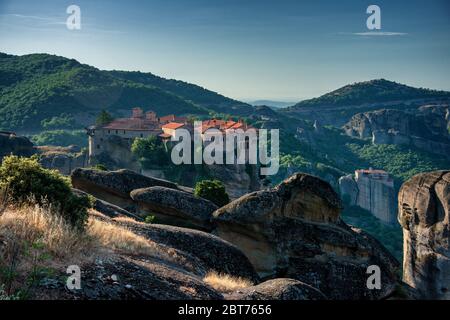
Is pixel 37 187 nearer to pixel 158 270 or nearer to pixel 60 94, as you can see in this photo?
pixel 158 270

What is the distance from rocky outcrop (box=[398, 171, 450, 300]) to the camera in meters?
25.5

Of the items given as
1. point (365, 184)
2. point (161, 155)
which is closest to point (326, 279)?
point (161, 155)

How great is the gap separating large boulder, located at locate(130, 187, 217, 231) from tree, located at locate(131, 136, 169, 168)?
2099 inches

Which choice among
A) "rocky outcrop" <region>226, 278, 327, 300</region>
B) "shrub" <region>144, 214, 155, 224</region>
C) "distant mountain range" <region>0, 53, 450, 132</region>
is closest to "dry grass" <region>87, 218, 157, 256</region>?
"rocky outcrop" <region>226, 278, 327, 300</region>

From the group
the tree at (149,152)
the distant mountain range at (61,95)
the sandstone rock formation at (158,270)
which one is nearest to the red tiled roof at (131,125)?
the tree at (149,152)

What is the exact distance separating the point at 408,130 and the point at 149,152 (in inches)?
4965

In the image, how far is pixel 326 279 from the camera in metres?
21.4

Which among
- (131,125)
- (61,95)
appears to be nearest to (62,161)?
(131,125)

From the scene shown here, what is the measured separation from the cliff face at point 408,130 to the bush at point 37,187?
17255 centimetres

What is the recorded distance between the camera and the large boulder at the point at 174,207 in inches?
970

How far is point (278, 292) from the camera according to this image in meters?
11.8

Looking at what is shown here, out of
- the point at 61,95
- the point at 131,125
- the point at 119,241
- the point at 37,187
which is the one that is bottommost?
the point at 119,241

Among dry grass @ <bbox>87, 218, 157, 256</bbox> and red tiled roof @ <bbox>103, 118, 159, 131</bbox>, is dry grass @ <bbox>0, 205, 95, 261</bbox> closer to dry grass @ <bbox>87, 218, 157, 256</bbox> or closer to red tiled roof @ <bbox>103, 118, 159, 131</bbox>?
dry grass @ <bbox>87, 218, 157, 256</bbox>
